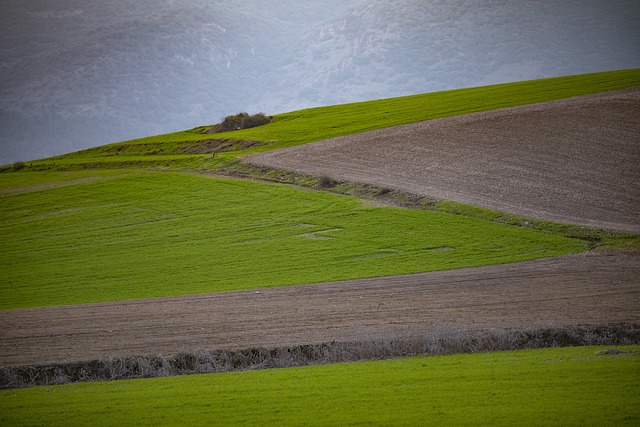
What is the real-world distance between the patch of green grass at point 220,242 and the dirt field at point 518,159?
12.4 feet

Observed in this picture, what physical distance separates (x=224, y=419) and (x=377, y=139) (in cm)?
4532

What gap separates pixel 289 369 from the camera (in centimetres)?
1905

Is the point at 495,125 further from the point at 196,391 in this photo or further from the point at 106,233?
the point at 196,391

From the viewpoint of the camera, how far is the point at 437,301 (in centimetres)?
2594

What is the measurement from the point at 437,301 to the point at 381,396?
37.4 feet

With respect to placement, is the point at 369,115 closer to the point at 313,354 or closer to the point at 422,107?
the point at 422,107

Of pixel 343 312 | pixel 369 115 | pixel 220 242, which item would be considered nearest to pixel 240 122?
pixel 369 115

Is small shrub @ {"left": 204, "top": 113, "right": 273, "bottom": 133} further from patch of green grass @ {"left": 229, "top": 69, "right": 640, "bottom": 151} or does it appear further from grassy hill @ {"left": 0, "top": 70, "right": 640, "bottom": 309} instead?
grassy hill @ {"left": 0, "top": 70, "right": 640, "bottom": 309}

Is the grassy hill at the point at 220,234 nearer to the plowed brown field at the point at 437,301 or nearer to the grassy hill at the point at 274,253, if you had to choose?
the grassy hill at the point at 274,253

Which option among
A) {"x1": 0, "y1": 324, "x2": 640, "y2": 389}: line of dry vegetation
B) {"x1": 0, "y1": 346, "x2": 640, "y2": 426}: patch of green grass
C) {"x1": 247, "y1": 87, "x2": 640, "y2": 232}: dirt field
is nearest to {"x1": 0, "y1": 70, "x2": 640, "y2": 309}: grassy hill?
{"x1": 247, "y1": 87, "x2": 640, "y2": 232}: dirt field

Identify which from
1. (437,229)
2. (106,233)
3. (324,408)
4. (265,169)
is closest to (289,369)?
(324,408)

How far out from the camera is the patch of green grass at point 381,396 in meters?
13.3

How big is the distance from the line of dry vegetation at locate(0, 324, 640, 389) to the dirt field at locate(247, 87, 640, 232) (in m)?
15.2

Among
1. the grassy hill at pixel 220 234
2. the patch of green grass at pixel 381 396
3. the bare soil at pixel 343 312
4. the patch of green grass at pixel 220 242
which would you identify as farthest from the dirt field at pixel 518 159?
the patch of green grass at pixel 381 396
